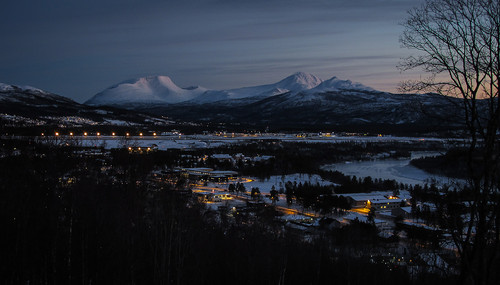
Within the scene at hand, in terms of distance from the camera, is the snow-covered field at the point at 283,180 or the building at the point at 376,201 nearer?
the building at the point at 376,201

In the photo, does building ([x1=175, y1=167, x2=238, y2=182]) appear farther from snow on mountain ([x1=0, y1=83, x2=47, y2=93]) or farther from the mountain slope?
snow on mountain ([x1=0, y1=83, x2=47, y2=93])

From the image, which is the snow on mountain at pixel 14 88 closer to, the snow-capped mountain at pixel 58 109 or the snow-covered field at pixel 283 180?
the snow-capped mountain at pixel 58 109

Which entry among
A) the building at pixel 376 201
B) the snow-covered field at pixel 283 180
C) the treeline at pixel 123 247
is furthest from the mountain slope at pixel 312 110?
the treeline at pixel 123 247

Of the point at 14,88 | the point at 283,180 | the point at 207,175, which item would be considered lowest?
the point at 283,180

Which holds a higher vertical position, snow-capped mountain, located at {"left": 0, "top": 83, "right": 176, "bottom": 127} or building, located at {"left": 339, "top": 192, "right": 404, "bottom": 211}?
snow-capped mountain, located at {"left": 0, "top": 83, "right": 176, "bottom": 127}

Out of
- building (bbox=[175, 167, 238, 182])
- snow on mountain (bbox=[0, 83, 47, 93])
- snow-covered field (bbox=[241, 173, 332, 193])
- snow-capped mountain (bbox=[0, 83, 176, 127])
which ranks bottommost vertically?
snow-covered field (bbox=[241, 173, 332, 193])

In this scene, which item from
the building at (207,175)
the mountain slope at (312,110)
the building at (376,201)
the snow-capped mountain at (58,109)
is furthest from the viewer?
the mountain slope at (312,110)

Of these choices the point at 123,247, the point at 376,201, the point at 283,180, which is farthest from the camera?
the point at 283,180

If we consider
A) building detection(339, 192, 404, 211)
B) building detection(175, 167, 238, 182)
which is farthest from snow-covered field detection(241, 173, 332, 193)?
building detection(339, 192, 404, 211)

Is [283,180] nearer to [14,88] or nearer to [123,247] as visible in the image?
[123,247]

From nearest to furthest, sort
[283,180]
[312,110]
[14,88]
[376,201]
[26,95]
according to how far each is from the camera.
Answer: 1. [376,201]
2. [283,180]
3. [26,95]
4. [14,88]
5. [312,110]

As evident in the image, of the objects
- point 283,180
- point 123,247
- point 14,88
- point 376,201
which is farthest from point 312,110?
point 123,247

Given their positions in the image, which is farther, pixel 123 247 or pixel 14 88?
pixel 14 88
